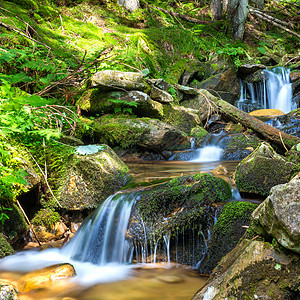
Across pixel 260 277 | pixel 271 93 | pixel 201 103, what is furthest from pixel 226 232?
pixel 271 93

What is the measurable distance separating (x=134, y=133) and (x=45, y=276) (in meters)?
4.31

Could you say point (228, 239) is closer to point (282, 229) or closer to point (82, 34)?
point (282, 229)

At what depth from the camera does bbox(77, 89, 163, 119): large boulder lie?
7168 millimetres

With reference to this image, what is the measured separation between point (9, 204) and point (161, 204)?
195 cm

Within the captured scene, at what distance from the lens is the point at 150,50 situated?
1048 centimetres

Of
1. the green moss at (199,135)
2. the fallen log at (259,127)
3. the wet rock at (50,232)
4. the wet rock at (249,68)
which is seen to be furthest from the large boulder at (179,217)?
the wet rock at (249,68)

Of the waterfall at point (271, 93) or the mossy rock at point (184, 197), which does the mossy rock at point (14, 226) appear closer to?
the mossy rock at point (184, 197)

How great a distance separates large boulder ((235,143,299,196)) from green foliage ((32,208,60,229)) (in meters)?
2.67

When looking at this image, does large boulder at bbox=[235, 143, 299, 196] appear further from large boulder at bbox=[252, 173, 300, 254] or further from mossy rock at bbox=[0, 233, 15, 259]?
mossy rock at bbox=[0, 233, 15, 259]

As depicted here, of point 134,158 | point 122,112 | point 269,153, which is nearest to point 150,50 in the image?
point 122,112

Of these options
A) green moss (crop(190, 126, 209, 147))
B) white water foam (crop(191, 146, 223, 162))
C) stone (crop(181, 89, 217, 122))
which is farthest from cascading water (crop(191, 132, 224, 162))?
stone (crop(181, 89, 217, 122))

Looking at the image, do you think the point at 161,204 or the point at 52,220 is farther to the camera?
the point at 52,220

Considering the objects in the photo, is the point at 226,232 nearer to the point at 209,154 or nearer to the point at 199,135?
the point at 209,154

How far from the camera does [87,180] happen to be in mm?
4223
